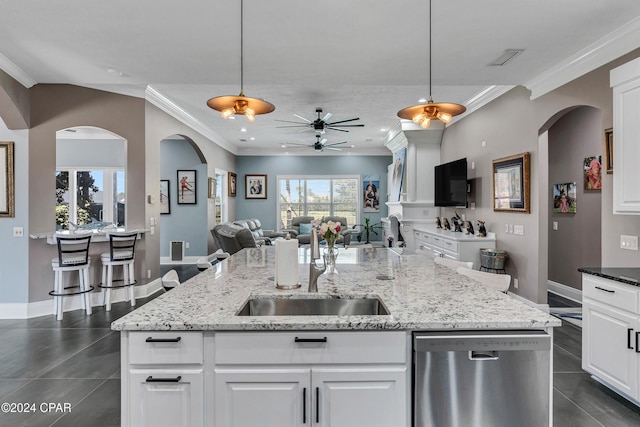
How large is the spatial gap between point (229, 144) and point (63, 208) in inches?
163

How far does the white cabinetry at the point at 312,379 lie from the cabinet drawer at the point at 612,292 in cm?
183

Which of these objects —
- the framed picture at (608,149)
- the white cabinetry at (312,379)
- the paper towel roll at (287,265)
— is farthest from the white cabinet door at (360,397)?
the framed picture at (608,149)

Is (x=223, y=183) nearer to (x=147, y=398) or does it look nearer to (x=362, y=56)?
(x=362, y=56)

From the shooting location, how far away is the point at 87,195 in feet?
25.3

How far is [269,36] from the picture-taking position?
9.45 feet

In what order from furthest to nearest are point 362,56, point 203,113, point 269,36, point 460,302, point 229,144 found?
point 229,144 < point 203,113 < point 362,56 < point 269,36 < point 460,302

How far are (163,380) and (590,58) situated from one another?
429 cm

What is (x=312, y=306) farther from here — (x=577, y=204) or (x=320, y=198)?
(x=320, y=198)

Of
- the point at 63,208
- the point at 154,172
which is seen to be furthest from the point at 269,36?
the point at 63,208

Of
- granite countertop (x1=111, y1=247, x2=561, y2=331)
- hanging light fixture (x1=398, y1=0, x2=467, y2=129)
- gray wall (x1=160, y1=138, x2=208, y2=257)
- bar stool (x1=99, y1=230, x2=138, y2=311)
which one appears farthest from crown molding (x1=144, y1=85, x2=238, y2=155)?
hanging light fixture (x1=398, y1=0, x2=467, y2=129)

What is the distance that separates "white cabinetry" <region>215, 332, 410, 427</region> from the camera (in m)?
1.35

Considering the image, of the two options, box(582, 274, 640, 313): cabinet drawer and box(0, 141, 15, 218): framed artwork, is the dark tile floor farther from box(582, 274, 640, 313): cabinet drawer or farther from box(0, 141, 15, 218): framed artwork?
box(0, 141, 15, 218): framed artwork

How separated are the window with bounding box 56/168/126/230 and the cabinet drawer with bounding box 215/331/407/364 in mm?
7789

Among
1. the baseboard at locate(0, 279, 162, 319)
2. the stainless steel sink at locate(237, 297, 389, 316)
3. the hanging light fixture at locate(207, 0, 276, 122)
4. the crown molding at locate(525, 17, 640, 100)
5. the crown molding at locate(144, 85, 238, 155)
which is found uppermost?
the crown molding at locate(144, 85, 238, 155)
